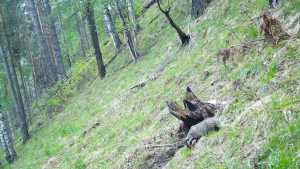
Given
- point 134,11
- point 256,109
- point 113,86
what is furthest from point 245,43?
point 134,11

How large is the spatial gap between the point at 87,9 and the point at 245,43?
14702 mm

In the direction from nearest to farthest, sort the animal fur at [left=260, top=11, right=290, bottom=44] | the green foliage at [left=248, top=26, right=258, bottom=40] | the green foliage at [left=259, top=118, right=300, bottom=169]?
1. the green foliage at [left=259, top=118, right=300, bottom=169]
2. the animal fur at [left=260, top=11, right=290, bottom=44]
3. the green foliage at [left=248, top=26, right=258, bottom=40]

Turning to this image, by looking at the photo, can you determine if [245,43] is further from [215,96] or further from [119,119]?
[119,119]

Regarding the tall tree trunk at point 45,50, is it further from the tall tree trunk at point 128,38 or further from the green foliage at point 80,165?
the green foliage at point 80,165

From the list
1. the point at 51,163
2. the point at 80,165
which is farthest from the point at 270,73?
the point at 51,163

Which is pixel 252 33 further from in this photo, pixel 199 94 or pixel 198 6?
pixel 198 6

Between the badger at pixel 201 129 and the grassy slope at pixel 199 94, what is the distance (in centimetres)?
19

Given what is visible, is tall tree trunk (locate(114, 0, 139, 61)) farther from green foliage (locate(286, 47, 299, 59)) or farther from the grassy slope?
green foliage (locate(286, 47, 299, 59))

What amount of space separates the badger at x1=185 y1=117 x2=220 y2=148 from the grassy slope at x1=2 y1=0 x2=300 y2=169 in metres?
0.19

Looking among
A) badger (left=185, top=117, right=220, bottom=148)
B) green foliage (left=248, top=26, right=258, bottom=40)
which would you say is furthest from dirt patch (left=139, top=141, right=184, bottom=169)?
green foliage (left=248, top=26, right=258, bottom=40)

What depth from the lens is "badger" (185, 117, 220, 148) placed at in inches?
294

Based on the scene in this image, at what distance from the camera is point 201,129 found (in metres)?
7.63

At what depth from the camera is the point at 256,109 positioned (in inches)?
259

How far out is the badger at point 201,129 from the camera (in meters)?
7.47
